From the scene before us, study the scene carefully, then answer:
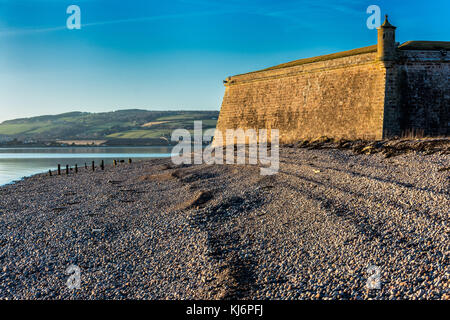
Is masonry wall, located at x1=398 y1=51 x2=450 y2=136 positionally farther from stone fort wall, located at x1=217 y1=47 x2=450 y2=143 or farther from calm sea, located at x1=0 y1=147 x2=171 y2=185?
calm sea, located at x1=0 y1=147 x2=171 y2=185

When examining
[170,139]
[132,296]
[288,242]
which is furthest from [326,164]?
[170,139]

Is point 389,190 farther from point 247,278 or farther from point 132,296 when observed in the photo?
point 132,296

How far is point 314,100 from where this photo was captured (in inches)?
1106

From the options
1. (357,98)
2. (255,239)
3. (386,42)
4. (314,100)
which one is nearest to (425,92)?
(386,42)

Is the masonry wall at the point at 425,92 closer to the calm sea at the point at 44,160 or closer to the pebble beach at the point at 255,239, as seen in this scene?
the pebble beach at the point at 255,239

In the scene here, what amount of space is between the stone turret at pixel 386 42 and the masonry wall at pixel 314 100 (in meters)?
0.53

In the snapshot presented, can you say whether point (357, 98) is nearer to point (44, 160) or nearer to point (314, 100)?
point (314, 100)

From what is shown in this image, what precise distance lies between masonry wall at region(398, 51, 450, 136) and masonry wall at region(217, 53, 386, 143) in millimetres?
1282

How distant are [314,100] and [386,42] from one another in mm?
6574

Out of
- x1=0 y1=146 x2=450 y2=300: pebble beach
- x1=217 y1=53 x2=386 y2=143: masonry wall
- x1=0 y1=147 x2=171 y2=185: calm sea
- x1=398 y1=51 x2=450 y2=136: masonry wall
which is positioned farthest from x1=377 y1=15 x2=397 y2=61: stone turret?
x1=0 y1=147 x2=171 y2=185: calm sea

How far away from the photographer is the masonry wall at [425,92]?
2297 centimetres

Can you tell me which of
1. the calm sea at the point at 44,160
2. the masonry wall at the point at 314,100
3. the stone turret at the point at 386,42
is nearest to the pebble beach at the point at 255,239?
the masonry wall at the point at 314,100

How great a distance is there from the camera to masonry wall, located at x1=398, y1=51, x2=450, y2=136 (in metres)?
23.0

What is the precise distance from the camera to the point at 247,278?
7.77 m
